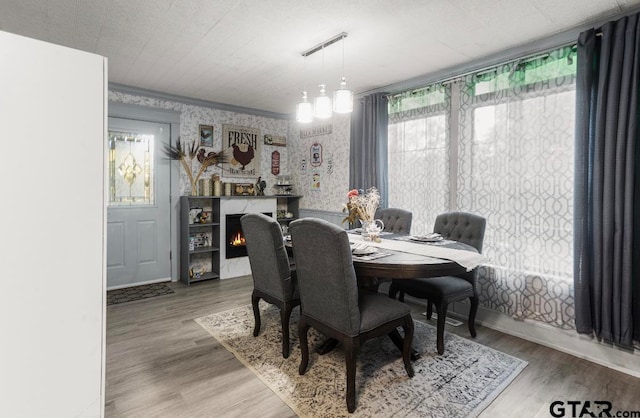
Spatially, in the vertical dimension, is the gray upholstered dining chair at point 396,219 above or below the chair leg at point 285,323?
above

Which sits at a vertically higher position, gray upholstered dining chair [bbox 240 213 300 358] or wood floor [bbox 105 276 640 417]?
gray upholstered dining chair [bbox 240 213 300 358]

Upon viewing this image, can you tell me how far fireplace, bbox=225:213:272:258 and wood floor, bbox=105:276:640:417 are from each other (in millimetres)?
1650

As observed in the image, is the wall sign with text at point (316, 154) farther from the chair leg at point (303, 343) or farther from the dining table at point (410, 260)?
the chair leg at point (303, 343)

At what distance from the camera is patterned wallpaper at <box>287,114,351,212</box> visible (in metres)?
4.73

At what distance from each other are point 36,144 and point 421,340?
274 cm

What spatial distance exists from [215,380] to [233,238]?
2.71 m

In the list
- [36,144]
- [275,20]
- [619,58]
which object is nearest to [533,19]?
[619,58]

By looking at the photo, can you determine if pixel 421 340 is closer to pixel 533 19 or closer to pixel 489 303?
pixel 489 303

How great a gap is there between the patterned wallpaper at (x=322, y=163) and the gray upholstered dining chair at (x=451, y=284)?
181cm

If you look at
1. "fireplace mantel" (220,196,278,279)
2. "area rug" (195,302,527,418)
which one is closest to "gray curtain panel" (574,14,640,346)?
"area rug" (195,302,527,418)

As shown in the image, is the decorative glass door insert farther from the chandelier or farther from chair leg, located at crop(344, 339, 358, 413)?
chair leg, located at crop(344, 339, 358, 413)

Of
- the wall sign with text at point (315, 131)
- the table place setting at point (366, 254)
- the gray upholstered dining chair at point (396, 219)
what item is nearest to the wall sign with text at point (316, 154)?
the wall sign with text at point (315, 131)

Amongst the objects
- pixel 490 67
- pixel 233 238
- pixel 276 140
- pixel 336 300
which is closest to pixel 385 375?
pixel 336 300

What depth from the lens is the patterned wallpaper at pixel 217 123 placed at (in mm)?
4387
